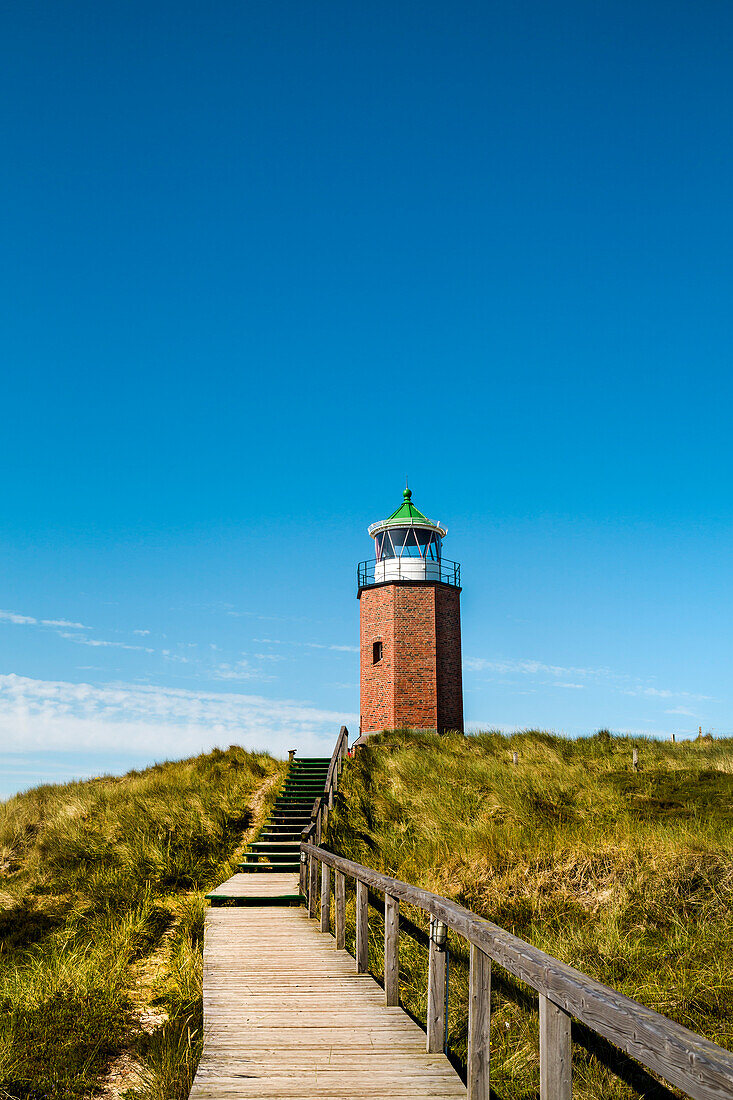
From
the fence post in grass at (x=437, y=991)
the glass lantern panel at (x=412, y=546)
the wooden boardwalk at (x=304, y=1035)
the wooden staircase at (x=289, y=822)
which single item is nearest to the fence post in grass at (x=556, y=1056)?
the wooden boardwalk at (x=304, y=1035)

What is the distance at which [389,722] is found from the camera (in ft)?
89.8

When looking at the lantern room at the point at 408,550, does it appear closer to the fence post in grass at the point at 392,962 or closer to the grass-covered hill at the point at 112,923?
the grass-covered hill at the point at 112,923

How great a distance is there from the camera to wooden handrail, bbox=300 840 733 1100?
2281mm

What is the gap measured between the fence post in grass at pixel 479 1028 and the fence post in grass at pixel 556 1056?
820 mm

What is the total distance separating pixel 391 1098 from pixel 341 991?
2.33 m

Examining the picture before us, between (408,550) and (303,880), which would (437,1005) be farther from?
(408,550)

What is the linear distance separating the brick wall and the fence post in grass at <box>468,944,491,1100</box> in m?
23.2

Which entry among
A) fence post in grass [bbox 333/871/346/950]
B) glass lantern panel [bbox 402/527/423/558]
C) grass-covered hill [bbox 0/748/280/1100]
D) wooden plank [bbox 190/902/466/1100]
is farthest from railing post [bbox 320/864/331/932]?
glass lantern panel [bbox 402/527/423/558]

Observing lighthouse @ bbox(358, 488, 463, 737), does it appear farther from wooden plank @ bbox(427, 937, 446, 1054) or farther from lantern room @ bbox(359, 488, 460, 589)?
wooden plank @ bbox(427, 937, 446, 1054)

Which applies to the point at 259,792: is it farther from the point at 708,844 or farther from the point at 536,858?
the point at 708,844

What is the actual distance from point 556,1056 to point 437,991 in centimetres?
191

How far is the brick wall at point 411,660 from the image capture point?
27.4 m

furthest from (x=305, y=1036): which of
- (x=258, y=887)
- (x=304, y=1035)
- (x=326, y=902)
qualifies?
(x=258, y=887)

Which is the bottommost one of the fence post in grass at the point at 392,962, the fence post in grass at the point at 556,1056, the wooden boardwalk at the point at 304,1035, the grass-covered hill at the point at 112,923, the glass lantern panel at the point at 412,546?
the grass-covered hill at the point at 112,923
